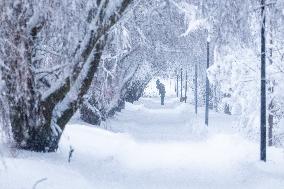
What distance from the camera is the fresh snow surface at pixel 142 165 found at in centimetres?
1005

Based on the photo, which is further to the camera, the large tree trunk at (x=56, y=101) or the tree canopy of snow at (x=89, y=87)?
the large tree trunk at (x=56, y=101)

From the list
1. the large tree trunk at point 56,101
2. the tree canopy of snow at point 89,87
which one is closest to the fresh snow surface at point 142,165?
the tree canopy of snow at point 89,87

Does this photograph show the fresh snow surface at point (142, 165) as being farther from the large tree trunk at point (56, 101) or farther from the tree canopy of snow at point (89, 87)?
the large tree trunk at point (56, 101)

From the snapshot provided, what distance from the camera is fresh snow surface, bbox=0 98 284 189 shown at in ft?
33.0

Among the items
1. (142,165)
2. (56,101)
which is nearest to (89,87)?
(56,101)

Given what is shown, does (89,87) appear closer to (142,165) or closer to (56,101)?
(56,101)

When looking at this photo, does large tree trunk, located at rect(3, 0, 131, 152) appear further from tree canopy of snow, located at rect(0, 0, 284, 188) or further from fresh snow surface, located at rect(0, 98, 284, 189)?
fresh snow surface, located at rect(0, 98, 284, 189)

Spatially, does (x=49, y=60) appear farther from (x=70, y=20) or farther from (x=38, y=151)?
(x=70, y=20)

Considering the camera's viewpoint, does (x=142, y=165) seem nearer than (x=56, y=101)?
No

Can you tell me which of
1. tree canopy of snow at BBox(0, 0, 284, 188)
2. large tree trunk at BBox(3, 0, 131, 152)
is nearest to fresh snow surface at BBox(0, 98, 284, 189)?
tree canopy of snow at BBox(0, 0, 284, 188)

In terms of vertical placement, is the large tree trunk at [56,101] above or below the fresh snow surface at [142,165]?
above

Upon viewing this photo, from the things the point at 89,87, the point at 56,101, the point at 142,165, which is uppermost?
the point at 89,87

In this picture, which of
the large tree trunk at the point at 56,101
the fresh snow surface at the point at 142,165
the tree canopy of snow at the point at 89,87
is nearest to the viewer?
the tree canopy of snow at the point at 89,87

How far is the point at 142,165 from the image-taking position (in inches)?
615
